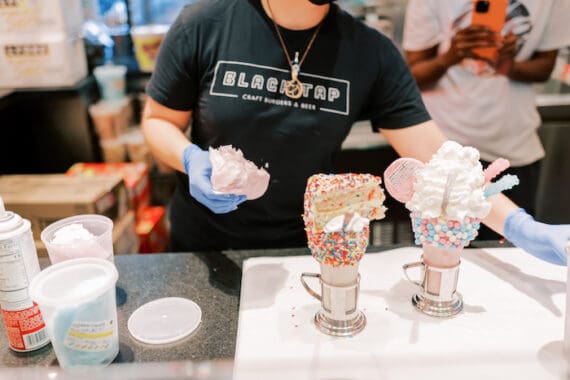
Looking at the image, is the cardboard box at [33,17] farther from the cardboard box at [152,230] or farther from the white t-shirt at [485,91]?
the white t-shirt at [485,91]

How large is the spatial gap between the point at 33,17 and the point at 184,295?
5.98ft

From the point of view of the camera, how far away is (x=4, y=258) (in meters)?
1.02

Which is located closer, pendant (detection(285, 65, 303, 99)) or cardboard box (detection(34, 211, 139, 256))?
pendant (detection(285, 65, 303, 99))

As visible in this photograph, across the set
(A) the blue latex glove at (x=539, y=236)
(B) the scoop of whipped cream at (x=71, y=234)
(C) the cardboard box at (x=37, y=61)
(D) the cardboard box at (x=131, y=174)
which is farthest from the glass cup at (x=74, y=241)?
(C) the cardboard box at (x=37, y=61)

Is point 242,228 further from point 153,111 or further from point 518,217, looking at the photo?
point 518,217

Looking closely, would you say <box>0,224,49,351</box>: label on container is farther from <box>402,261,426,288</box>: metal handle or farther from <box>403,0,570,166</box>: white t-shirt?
<box>403,0,570,166</box>: white t-shirt

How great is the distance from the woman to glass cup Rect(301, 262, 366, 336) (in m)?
0.55

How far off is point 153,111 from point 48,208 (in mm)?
711

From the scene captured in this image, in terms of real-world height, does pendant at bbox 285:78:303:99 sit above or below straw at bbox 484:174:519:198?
above

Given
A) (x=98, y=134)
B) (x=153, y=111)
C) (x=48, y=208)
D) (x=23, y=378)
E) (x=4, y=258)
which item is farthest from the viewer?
(x=98, y=134)

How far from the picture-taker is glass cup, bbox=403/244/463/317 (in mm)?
1158

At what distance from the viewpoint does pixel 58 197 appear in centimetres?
204

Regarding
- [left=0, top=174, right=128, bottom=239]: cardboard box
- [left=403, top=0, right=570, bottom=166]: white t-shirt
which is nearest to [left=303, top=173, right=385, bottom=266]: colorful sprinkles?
[left=0, top=174, right=128, bottom=239]: cardboard box

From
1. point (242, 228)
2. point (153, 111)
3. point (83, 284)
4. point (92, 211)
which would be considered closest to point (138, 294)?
point (83, 284)
